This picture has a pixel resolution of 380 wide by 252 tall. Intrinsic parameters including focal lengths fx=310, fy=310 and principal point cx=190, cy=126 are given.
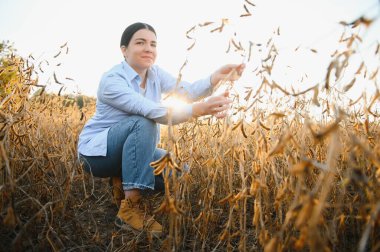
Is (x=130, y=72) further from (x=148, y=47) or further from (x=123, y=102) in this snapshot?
(x=123, y=102)

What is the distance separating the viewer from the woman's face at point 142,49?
197 cm

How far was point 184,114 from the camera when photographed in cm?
150

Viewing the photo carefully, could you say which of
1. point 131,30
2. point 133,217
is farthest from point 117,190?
point 131,30

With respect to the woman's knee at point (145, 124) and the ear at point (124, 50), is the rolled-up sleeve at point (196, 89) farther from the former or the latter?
the ear at point (124, 50)

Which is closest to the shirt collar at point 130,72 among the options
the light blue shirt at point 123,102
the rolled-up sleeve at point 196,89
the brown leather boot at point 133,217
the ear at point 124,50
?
the light blue shirt at point 123,102

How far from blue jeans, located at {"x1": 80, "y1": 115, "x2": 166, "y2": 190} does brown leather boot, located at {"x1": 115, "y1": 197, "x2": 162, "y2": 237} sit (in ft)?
0.27

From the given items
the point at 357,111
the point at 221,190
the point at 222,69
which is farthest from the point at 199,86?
the point at 357,111

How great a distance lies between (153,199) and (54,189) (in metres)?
0.58

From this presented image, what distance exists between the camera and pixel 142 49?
6.47ft

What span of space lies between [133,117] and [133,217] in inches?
21.3

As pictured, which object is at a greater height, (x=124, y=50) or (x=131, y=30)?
(x=131, y=30)

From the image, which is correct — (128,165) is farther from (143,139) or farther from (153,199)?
(153,199)

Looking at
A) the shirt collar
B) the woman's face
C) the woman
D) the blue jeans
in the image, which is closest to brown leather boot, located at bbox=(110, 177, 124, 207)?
the woman

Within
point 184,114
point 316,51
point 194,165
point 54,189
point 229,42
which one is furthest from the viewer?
point 194,165
